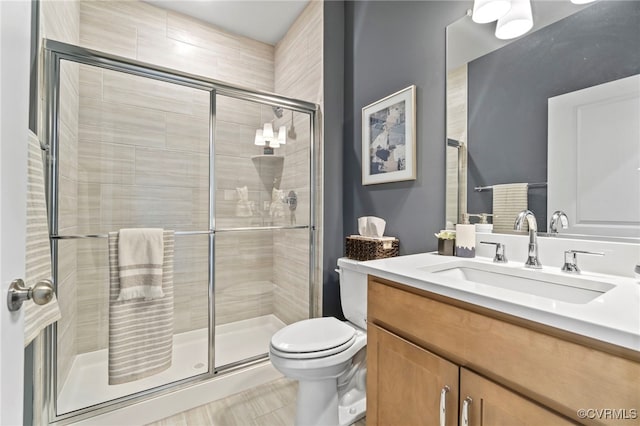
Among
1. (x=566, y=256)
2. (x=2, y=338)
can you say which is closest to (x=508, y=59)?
(x=566, y=256)

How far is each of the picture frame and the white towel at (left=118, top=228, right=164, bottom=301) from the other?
134 centimetres

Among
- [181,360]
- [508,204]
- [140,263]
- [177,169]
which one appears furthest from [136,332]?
[508,204]

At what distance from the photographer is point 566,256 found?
3.23 ft

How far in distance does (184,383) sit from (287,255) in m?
1.04

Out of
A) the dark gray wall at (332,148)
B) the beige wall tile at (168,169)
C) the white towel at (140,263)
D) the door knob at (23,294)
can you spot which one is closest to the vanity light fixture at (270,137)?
the dark gray wall at (332,148)

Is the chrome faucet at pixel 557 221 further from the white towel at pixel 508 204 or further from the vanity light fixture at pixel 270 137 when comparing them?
the vanity light fixture at pixel 270 137

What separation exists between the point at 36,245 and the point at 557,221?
183 cm

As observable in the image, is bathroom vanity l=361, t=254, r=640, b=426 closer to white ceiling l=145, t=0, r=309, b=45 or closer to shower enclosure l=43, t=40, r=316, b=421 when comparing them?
shower enclosure l=43, t=40, r=316, b=421

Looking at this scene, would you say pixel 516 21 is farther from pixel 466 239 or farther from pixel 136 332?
pixel 136 332

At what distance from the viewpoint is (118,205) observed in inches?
69.0

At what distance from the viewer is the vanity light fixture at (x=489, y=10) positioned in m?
1.18

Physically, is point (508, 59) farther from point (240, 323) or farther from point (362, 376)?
point (240, 323)

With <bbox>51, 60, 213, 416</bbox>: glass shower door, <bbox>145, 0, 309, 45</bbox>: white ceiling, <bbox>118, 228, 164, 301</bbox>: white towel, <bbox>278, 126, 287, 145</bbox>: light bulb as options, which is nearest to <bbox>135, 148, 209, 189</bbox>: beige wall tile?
<bbox>51, 60, 213, 416</bbox>: glass shower door

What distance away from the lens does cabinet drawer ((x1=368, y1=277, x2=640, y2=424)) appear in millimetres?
523
